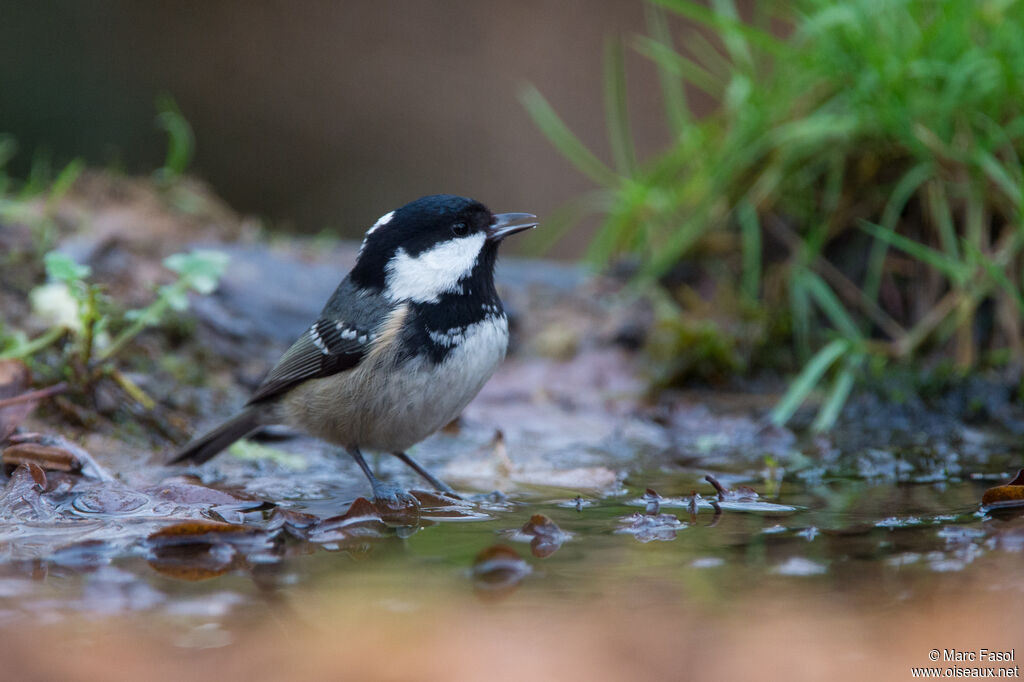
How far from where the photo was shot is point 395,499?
294 cm

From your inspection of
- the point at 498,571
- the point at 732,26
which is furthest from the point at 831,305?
the point at 498,571

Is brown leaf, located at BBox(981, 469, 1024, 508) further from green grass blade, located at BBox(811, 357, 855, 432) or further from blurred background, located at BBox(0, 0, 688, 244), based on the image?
blurred background, located at BBox(0, 0, 688, 244)

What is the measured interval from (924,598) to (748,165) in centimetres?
355

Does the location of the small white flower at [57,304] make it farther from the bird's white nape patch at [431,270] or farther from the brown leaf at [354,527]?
the brown leaf at [354,527]

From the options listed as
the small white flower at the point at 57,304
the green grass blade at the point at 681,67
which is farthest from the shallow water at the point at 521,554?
the green grass blade at the point at 681,67

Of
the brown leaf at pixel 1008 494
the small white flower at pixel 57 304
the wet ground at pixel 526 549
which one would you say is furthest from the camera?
the small white flower at pixel 57 304

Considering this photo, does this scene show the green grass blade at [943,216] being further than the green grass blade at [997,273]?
Yes

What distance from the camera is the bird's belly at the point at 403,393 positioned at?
10.6 feet

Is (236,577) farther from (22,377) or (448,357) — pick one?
(22,377)

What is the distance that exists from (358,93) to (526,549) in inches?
434

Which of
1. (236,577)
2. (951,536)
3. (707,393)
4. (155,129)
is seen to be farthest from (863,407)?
(155,129)

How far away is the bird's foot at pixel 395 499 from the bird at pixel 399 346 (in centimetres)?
3

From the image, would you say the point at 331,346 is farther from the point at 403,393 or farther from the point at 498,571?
the point at 498,571

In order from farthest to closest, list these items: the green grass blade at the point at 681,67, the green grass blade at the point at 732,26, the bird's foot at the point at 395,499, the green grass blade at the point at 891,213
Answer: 1. the green grass blade at the point at 681,67
2. the green grass blade at the point at 732,26
3. the green grass blade at the point at 891,213
4. the bird's foot at the point at 395,499
